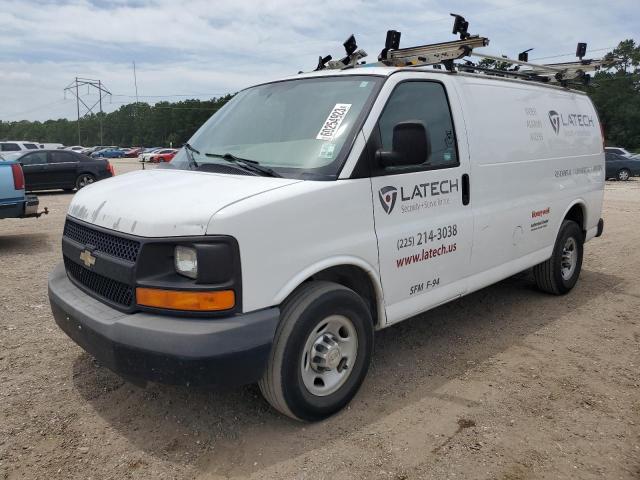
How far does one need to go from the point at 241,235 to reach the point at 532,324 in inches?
133

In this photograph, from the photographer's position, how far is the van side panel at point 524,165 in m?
4.25

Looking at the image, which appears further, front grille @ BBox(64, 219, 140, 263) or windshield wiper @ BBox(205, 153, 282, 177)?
windshield wiper @ BBox(205, 153, 282, 177)

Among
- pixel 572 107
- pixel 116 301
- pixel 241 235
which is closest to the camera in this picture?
pixel 241 235

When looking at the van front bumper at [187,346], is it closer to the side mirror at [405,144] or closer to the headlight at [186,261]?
the headlight at [186,261]

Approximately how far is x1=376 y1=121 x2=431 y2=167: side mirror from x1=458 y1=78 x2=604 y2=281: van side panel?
90cm

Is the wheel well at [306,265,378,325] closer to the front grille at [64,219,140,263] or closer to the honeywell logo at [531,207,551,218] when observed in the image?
the front grille at [64,219,140,263]

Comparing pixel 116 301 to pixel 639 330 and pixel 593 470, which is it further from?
pixel 639 330

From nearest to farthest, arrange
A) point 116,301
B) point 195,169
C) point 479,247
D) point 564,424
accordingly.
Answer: point 116,301 < point 564,424 < point 195,169 < point 479,247

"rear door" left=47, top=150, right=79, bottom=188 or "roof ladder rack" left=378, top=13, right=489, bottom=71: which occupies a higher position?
"roof ladder rack" left=378, top=13, right=489, bottom=71

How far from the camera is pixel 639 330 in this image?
4.79 m

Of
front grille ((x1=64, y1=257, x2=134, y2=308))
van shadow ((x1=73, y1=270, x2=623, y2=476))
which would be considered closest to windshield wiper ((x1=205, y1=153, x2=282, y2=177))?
front grille ((x1=64, y1=257, x2=134, y2=308))

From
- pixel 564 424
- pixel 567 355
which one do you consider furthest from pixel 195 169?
pixel 567 355

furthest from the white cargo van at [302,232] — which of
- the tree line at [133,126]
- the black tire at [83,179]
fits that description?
the tree line at [133,126]

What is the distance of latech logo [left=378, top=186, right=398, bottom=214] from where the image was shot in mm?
3382
